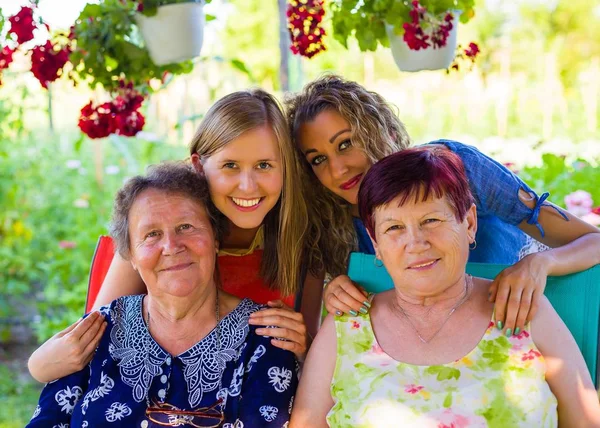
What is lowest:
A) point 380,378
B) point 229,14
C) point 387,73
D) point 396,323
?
point 380,378

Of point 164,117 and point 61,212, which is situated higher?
point 164,117

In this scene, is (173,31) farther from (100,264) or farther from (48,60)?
(100,264)

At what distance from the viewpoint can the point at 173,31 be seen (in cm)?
300

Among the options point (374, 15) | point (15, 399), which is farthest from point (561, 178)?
point (15, 399)

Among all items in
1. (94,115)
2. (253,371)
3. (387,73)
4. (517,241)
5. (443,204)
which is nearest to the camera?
(443,204)

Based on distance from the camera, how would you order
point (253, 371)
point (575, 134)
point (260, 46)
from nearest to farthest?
point (253, 371)
point (575, 134)
point (260, 46)

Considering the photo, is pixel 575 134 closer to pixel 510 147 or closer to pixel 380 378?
pixel 510 147

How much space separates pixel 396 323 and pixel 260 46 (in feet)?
31.8

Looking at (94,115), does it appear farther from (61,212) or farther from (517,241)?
(61,212)

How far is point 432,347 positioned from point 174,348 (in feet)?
2.69

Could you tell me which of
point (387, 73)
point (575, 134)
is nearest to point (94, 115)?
point (575, 134)

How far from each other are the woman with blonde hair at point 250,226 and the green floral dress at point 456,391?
27 cm

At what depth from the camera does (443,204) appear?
2074 millimetres

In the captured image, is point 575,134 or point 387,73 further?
point 387,73
